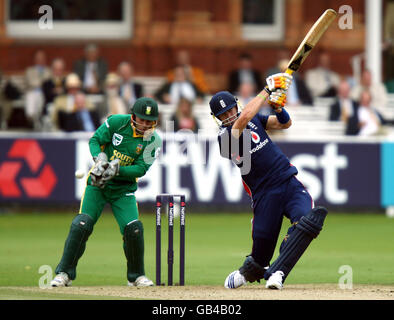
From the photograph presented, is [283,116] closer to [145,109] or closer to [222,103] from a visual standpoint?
[222,103]

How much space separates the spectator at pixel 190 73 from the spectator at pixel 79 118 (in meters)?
2.44

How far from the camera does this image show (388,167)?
768 inches

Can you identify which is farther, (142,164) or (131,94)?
(131,94)

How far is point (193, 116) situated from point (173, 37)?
13.7ft

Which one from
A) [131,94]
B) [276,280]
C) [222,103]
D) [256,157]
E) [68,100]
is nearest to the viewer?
[276,280]

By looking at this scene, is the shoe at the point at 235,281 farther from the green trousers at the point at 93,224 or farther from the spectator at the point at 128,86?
the spectator at the point at 128,86

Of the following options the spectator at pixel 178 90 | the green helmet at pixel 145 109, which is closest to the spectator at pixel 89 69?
the spectator at pixel 178 90

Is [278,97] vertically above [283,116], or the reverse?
[278,97]

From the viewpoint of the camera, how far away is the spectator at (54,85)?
2033 cm

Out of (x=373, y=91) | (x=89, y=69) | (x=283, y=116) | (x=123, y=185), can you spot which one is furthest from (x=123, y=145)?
(x=373, y=91)

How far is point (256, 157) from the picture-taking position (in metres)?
11.2

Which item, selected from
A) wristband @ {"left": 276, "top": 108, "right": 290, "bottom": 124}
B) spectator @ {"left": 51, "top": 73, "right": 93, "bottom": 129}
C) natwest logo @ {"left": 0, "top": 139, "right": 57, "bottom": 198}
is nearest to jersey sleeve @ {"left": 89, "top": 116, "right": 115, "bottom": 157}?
wristband @ {"left": 276, "top": 108, "right": 290, "bottom": 124}

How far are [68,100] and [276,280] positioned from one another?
9792 mm

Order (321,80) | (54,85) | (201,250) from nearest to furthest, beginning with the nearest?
(201,250) → (54,85) → (321,80)
